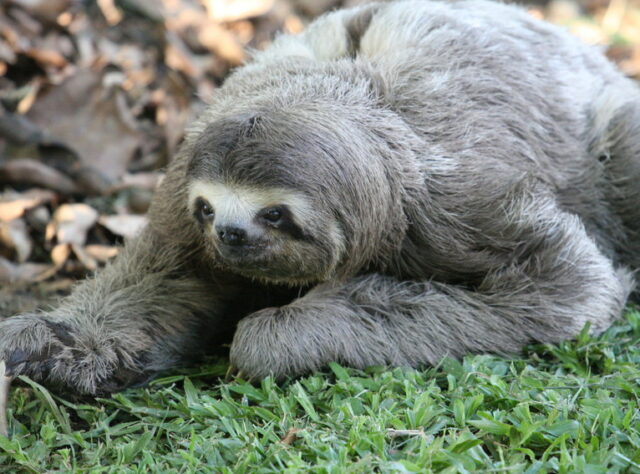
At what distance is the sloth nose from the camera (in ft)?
16.9

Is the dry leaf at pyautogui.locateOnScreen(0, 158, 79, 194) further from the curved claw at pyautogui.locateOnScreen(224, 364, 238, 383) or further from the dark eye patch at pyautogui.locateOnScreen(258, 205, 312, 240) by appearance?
the dark eye patch at pyautogui.locateOnScreen(258, 205, 312, 240)

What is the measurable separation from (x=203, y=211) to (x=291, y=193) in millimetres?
735

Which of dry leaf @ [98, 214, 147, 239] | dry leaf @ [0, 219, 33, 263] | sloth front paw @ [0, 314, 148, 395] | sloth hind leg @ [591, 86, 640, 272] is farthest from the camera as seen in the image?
dry leaf @ [98, 214, 147, 239]

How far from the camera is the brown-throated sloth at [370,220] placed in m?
5.34

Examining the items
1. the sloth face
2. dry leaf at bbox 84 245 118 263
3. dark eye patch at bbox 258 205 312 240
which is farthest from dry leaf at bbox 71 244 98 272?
dark eye patch at bbox 258 205 312 240

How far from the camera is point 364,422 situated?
4703mm

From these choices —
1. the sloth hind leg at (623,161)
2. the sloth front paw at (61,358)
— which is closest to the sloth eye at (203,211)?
the sloth front paw at (61,358)

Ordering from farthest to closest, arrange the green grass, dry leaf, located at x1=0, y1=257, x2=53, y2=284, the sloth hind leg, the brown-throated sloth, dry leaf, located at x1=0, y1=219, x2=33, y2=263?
dry leaf, located at x1=0, y1=219, x2=33, y2=263
dry leaf, located at x1=0, y1=257, x2=53, y2=284
the sloth hind leg
the brown-throated sloth
the green grass

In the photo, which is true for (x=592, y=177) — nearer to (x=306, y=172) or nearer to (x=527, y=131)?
(x=527, y=131)

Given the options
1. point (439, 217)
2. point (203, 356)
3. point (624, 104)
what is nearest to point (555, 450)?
point (439, 217)

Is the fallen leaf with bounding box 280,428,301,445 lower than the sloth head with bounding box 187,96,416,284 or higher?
lower

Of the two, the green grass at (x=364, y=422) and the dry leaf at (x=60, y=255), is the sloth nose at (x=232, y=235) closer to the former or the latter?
the green grass at (x=364, y=422)

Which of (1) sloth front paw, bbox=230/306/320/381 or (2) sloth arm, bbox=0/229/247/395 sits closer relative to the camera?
(1) sloth front paw, bbox=230/306/320/381

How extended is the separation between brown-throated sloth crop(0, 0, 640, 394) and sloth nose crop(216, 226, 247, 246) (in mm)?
11
